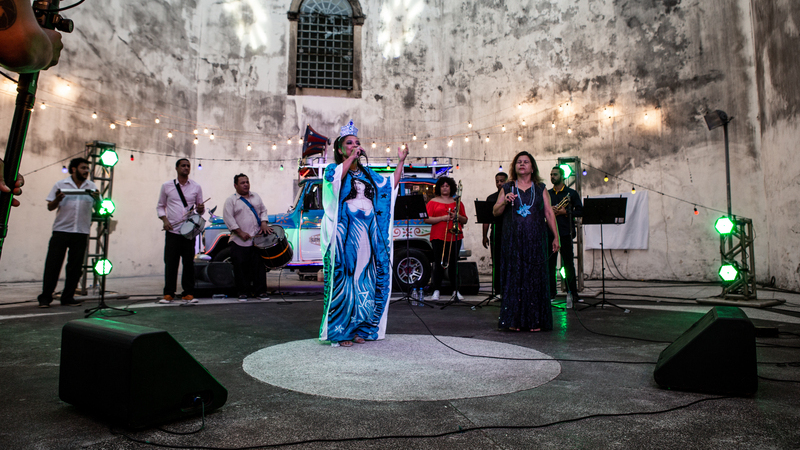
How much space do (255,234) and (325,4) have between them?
358 inches

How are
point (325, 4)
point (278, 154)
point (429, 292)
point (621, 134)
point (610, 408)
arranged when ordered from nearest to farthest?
point (610, 408), point (429, 292), point (621, 134), point (278, 154), point (325, 4)

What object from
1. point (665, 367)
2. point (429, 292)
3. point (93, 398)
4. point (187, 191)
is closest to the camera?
point (93, 398)

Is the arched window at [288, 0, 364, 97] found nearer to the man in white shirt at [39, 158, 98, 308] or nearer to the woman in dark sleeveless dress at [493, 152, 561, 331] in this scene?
the man in white shirt at [39, 158, 98, 308]

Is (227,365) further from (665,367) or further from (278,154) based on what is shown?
(278,154)

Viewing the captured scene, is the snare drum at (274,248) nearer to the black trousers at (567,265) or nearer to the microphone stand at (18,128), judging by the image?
the black trousers at (567,265)

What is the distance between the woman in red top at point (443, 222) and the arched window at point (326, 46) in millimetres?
7150

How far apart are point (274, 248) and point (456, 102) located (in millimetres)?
7849

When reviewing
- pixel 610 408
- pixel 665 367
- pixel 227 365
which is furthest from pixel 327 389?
pixel 665 367

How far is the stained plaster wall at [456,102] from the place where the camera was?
10.0 meters

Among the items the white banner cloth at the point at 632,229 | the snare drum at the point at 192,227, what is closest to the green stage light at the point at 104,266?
the snare drum at the point at 192,227

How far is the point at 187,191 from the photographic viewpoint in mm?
6777

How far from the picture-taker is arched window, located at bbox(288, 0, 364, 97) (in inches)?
533

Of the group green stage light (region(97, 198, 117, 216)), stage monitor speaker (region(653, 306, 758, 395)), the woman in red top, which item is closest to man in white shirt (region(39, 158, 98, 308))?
green stage light (region(97, 198, 117, 216))

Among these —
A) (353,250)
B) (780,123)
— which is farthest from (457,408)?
(780,123)
